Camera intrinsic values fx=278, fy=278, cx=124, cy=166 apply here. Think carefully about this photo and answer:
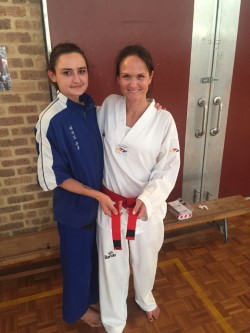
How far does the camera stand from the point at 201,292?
2.12 meters

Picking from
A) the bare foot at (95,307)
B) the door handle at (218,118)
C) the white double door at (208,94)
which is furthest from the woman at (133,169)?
the door handle at (218,118)

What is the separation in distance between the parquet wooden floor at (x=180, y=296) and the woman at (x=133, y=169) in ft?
1.61

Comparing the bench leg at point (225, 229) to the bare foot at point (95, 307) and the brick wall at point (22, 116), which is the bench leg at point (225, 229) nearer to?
the bare foot at point (95, 307)

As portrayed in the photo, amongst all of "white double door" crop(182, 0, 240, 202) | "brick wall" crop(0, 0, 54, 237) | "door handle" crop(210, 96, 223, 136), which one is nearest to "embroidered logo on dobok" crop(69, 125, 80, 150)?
"brick wall" crop(0, 0, 54, 237)

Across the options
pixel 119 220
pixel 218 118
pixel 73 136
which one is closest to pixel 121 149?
pixel 73 136

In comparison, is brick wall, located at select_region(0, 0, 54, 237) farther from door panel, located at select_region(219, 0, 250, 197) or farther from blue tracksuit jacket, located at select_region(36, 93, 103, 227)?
door panel, located at select_region(219, 0, 250, 197)

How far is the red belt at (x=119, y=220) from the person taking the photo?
1.39m

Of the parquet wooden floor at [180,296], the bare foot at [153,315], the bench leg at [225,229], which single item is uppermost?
the bench leg at [225,229]

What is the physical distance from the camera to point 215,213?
2.52 metres

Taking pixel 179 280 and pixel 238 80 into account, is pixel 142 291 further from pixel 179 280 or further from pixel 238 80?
pixel 238 80

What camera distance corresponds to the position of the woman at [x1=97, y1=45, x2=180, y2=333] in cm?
144

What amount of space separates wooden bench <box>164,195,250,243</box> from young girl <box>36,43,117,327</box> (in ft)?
3.15

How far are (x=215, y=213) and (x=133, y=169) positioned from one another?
1337mm

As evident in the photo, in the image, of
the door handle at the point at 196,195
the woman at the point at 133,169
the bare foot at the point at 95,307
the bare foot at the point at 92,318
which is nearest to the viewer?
the woman at the point at 133,169
